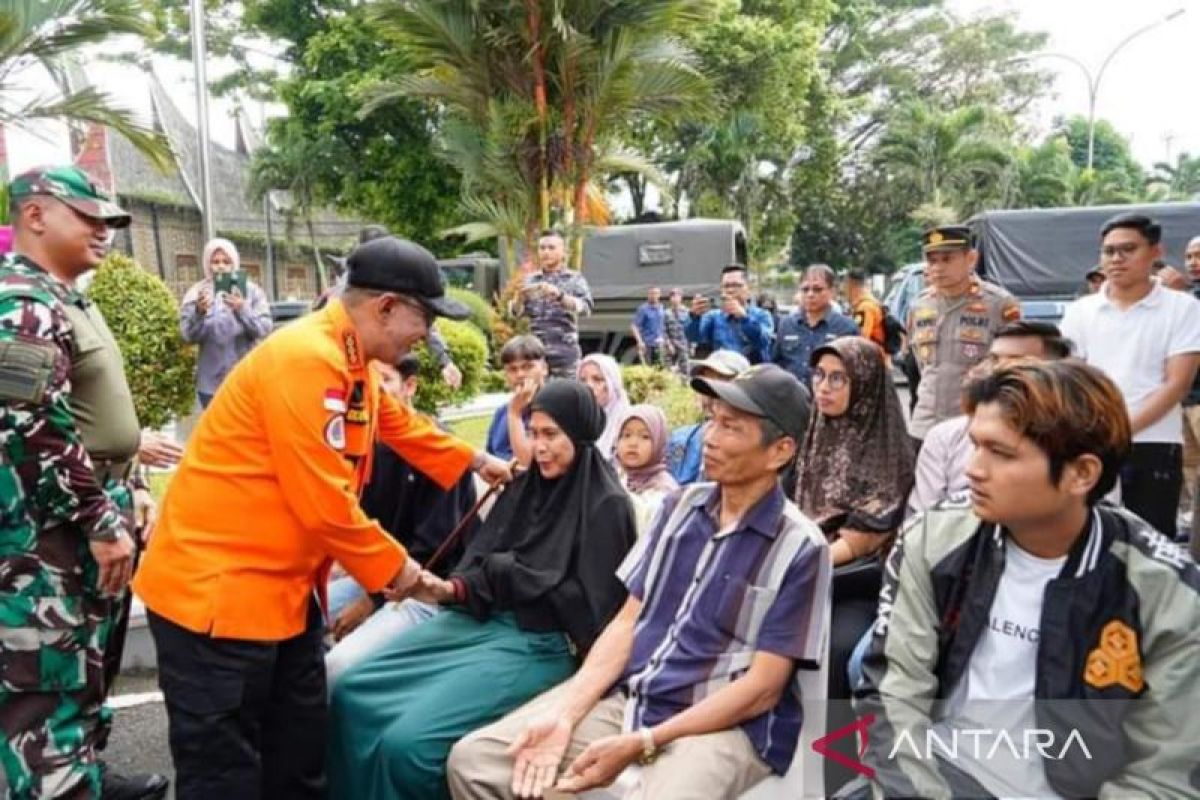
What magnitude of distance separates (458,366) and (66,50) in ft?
12.3

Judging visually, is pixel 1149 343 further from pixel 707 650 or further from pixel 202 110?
pixel 202 110

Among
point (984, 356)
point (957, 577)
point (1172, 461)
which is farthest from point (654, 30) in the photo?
point (957, 577)

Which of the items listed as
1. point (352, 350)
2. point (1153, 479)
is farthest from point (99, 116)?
point (1153, 479)

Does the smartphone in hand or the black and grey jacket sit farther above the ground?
the smartphone in hand

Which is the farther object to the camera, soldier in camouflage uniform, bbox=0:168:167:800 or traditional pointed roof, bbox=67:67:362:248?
traditional pointed roof, bbox=67:67:362:248

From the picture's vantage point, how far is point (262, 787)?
8.77 feet

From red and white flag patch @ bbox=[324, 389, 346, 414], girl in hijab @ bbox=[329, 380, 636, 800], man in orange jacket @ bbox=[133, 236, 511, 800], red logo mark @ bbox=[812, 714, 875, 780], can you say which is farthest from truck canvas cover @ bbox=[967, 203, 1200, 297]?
red and white flag patch @ bbox=[324, 389, 346, 414]

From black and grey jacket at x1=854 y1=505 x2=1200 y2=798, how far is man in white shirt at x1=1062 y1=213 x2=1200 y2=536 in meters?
2.22

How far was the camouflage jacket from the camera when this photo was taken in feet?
7.80

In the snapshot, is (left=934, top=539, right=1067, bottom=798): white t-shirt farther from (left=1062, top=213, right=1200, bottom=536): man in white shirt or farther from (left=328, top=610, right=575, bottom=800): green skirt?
(left=1062, top=213, right=1200, bottom=536): man in white shirt

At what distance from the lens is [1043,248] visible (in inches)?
418

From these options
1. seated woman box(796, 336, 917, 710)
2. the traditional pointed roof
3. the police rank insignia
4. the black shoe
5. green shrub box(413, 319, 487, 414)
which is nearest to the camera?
the police rank insignia

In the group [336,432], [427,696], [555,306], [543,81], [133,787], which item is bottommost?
[133,787]

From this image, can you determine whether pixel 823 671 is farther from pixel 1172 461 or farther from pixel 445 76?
pixel 445 76
